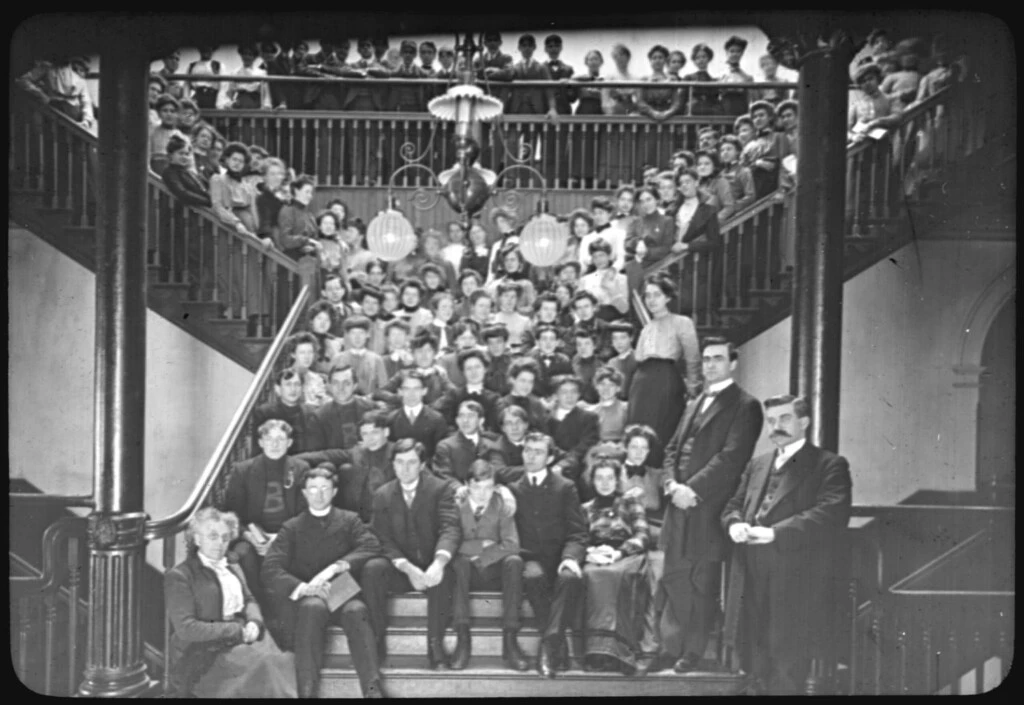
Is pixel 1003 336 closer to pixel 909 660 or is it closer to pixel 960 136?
pixel 960 136

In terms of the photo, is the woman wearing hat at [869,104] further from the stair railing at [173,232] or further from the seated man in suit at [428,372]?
the stair railing at [173,232]

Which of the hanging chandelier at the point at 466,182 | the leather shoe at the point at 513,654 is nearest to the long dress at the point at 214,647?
the leather shoe at the point at 513,654

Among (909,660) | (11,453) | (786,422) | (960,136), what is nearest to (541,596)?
(786,422)

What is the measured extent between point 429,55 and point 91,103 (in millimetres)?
1720

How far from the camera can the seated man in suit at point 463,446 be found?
555 cm

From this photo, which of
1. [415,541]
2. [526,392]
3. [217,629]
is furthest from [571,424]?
[217,629]

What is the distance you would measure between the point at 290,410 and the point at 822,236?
2835 millimetres

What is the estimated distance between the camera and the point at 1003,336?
5.59 meters

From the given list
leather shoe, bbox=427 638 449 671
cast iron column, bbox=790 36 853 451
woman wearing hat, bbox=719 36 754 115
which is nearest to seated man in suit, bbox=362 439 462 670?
leather shoe, bbox=427 638 449 671

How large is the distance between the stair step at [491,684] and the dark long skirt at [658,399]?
1120 millimetres

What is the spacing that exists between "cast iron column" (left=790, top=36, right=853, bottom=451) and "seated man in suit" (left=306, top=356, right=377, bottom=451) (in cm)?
223

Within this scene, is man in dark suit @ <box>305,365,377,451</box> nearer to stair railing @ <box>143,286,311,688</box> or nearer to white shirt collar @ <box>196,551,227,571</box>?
stair railing @ <box>143,286,311,688</box>

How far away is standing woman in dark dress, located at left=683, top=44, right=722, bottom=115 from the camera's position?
5.51 m

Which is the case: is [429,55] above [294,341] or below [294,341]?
above
